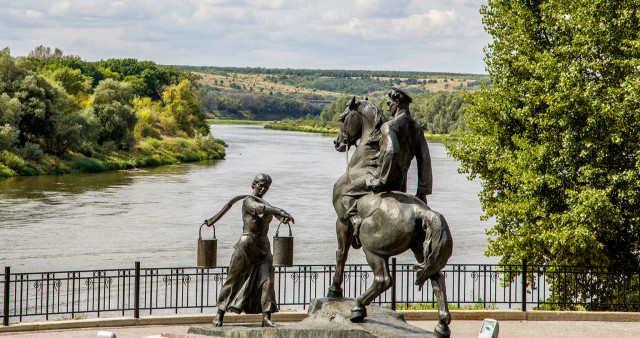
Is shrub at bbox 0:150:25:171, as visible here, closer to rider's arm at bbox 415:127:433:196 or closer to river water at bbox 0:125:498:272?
river water at bbox 0:125:498:272

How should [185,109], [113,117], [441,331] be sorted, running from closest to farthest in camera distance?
[441,331]
[113,117]
[185,109]

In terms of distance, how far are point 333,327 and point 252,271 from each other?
142 cm

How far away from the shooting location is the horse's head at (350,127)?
10.4 metres

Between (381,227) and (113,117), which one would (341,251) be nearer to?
(381,227)

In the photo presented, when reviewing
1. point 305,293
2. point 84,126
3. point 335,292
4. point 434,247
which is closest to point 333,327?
point 335,292


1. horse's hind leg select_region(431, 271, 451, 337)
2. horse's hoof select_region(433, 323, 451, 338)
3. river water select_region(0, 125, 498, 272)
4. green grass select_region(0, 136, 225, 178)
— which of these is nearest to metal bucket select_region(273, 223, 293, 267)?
horse's hind leg select_region(431, 271, 451, 337)

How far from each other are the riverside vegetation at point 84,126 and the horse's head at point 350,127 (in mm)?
42013

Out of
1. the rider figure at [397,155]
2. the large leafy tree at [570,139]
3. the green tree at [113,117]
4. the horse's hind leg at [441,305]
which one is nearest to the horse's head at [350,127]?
the rider figure at [397,155]

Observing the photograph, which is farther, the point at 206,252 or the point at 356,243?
the point at 206,252

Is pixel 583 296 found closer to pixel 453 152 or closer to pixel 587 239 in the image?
pixel 587 239

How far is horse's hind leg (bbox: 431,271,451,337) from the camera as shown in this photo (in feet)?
29.7

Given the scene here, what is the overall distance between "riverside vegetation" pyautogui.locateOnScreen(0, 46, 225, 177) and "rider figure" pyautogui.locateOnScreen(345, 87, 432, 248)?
42.6m

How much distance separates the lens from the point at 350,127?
10414mm

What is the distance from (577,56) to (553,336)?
7.97 m
